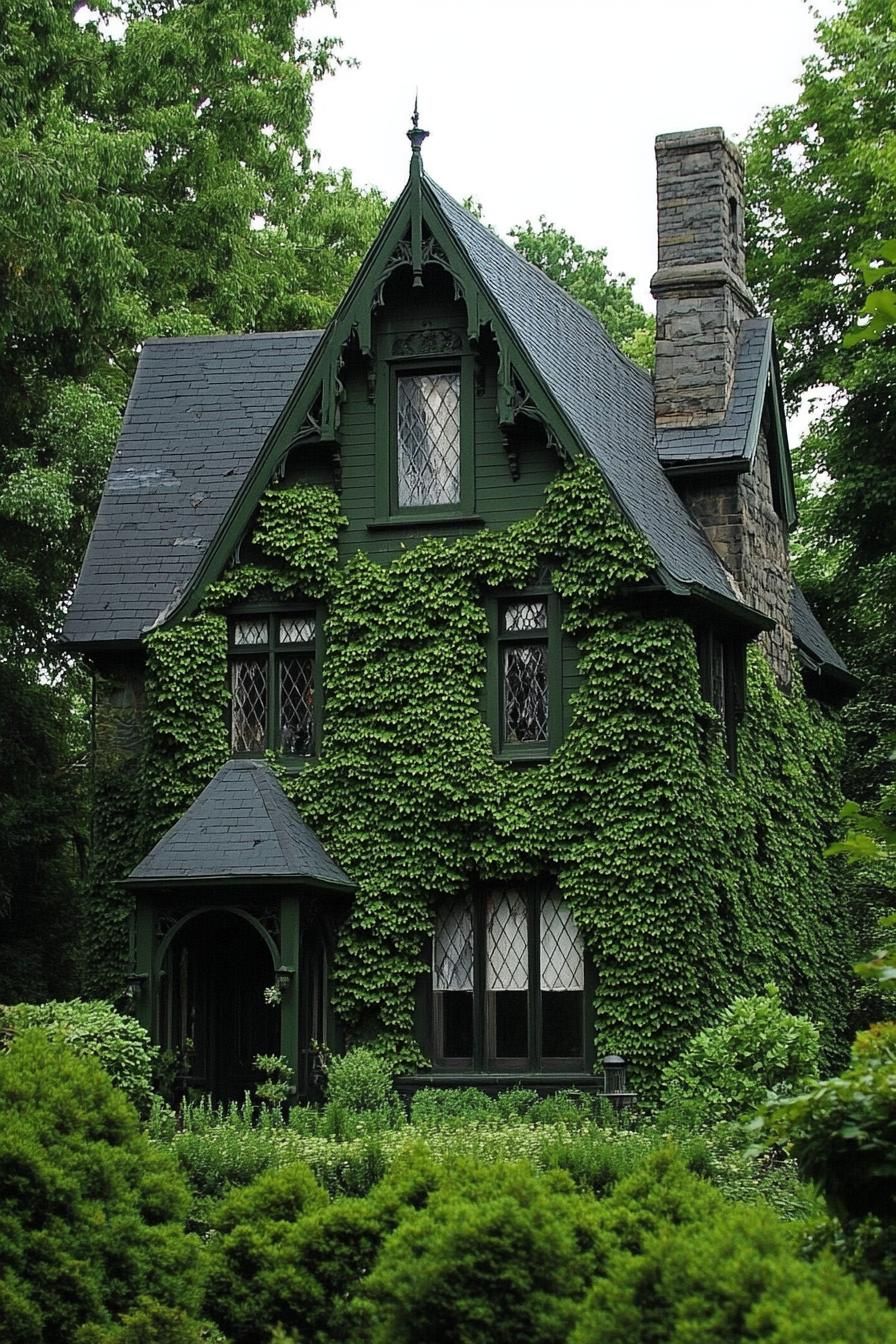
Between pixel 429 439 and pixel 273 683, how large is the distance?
9.70 ft

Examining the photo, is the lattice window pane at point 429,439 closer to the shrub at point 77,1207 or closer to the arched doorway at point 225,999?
the arched doorway at point 225,999

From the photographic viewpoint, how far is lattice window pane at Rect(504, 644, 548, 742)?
64.3 ft

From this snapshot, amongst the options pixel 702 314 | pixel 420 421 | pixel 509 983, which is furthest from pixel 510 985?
pixel 702 314

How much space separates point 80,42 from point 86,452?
765 centimetres

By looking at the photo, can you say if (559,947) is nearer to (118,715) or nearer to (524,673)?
(524,673)

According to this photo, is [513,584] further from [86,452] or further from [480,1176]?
[480,1176]

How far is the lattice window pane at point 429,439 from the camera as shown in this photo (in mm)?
20203

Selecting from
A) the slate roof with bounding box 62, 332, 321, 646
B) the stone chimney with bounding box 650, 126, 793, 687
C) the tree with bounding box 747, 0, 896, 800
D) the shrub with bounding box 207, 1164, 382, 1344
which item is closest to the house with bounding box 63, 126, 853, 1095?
the slate roof with bounding box 62, 332, 321, 646

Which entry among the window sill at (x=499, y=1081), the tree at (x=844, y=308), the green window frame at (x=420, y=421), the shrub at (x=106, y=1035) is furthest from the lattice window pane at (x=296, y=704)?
the tree at (x=844, y=308)

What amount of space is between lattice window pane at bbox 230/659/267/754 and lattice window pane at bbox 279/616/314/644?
0.35 metres

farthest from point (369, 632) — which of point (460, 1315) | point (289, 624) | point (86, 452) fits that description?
point (460, 1315)

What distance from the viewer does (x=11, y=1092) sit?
10.4 m

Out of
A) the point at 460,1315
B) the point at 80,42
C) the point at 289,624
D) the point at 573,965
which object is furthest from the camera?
the point at 80,42

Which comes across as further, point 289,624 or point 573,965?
point 289,624
